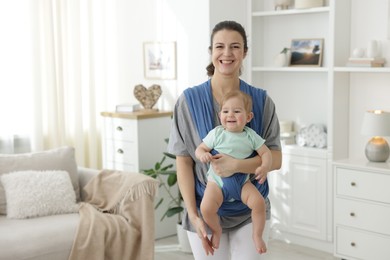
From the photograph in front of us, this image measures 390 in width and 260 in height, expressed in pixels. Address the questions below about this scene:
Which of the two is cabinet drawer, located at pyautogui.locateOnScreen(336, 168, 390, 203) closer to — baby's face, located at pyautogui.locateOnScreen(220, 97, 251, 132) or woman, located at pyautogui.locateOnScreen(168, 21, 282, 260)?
woman, located at pyautogui.locateOnScreen(168, 21, 282, 260)

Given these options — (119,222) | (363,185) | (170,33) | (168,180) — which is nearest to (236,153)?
(119,222)

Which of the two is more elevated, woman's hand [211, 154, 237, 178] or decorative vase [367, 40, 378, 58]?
decorative vase [367, 40, 378, 58]

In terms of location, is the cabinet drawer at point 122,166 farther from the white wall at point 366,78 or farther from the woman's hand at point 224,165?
the woman's hand at point 224,165

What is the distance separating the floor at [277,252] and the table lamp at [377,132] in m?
0.82

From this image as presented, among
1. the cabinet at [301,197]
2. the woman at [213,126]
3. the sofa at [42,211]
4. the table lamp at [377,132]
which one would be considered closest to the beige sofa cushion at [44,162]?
the sofa at [42,211]

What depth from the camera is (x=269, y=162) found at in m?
2.14

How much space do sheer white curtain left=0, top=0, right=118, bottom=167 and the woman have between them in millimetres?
3027

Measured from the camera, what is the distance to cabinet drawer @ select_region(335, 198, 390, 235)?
13.2 feet

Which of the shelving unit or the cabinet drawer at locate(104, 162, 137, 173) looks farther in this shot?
the cabinet drawer at locate(104, 162, 137, 173)

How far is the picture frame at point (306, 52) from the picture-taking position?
4.72 meters

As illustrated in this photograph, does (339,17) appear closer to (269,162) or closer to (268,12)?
(268,12)

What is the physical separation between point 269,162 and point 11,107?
3257mm

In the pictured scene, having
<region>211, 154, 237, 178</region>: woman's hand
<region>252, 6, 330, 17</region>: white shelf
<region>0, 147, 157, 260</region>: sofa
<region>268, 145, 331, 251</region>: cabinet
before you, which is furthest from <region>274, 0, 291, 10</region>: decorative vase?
<region>211, 154, 237, 178</region>: woman's hand

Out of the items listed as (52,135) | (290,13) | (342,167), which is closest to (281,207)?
(342,167)
